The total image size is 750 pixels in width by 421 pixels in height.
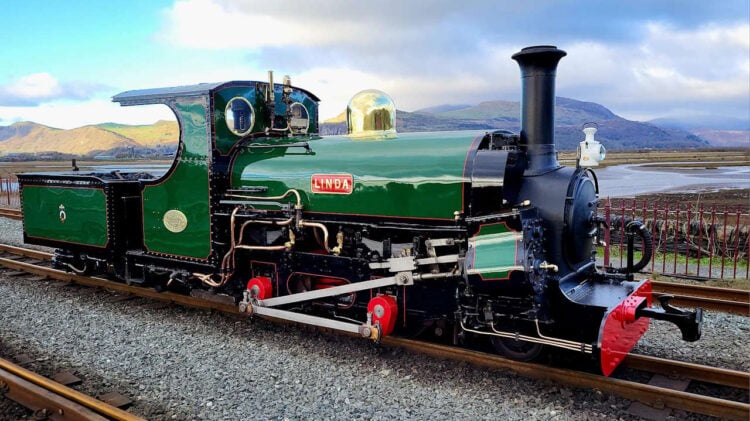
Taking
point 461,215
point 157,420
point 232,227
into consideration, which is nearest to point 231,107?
point 232,227

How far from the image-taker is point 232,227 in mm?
6359

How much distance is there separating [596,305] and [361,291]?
2.39 metres

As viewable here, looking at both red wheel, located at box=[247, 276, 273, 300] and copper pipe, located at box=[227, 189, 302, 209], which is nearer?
copper pipe, located at box=[227, 189, 302, 209]

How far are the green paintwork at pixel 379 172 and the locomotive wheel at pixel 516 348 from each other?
1.40 metres

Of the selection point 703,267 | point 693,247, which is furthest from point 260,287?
point 693,247

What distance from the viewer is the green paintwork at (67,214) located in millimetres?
7879

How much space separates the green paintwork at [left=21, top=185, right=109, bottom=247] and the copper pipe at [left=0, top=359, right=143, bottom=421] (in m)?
2.80

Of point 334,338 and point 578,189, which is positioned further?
point 334,338

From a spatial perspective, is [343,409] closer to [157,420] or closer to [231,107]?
[157,420]

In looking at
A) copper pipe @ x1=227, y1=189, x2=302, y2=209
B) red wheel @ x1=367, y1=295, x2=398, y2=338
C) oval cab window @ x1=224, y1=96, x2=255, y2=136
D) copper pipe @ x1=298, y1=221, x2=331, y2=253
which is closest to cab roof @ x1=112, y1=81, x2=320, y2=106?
oval cab window @ x1=224, y1=96, x2=255, y2=136

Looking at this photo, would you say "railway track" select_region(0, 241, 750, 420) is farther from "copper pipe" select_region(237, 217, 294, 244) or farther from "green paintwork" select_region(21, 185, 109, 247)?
"green paintwork" select_region(21, 185, 109, 247)

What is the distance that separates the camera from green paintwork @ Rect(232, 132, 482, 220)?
5.16 metres

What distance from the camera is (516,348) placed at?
5336 millimetres

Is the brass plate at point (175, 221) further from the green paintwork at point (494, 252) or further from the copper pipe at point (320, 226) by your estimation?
the green paintwork at point (494, 252)
